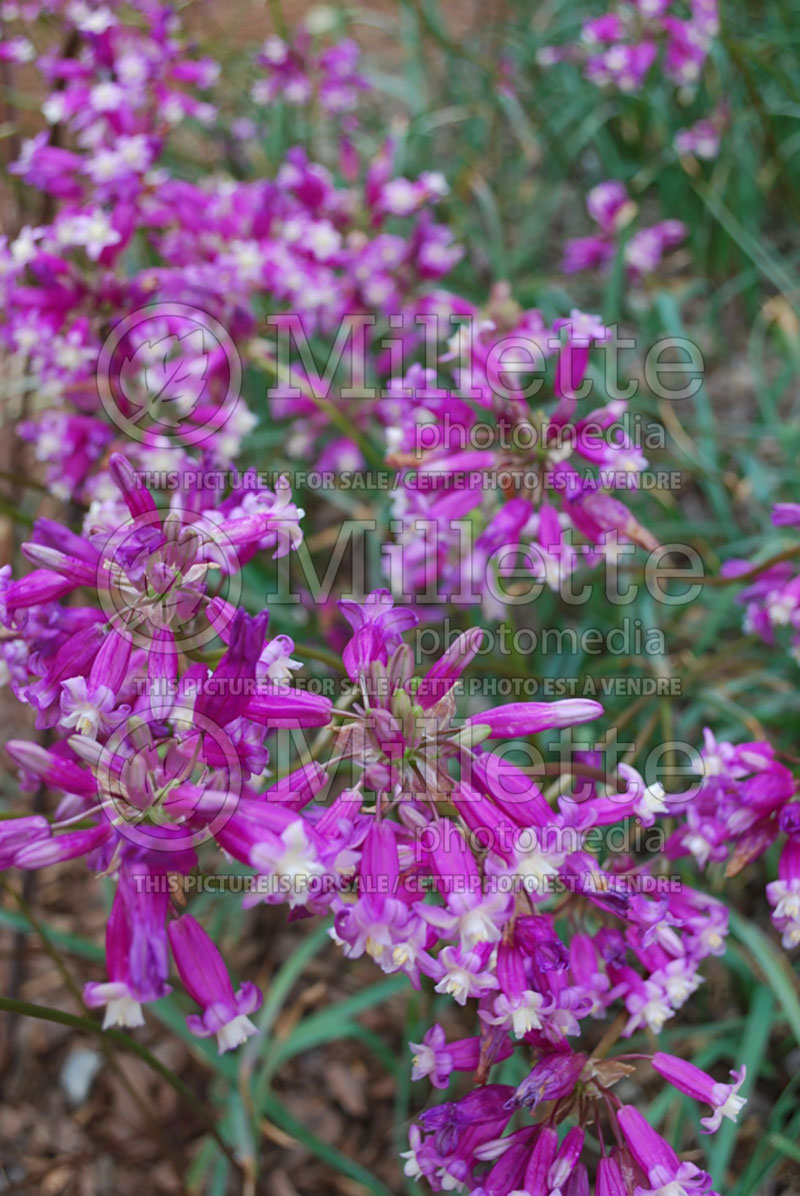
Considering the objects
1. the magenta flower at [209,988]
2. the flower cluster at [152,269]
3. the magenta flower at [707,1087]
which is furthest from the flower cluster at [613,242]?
the magenta flower at [209,988]

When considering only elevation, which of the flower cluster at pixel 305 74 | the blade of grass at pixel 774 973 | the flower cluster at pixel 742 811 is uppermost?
the flower cluster at pixel 305 74

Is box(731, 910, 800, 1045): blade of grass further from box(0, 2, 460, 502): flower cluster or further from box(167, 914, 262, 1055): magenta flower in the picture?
box(0, 2, 460, 502): flower cluster

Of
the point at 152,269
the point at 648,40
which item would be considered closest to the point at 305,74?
the point at 648,40

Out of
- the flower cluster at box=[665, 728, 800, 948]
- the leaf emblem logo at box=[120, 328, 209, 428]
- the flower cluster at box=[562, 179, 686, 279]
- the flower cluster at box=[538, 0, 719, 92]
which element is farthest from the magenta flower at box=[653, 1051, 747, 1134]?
the flower cluster at box=[538, 0, 719, 92]

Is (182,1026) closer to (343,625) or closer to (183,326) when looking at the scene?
(343,625)

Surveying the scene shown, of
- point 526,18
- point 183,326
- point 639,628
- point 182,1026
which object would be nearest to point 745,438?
point 639,628

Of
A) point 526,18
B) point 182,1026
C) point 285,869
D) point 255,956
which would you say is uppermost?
point 526,18

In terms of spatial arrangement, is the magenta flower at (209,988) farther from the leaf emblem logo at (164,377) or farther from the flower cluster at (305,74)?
the flower cluster at (305,74)

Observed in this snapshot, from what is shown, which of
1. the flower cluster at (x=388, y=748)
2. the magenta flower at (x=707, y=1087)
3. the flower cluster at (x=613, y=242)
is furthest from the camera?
the flower cluster at (x=613, y=242)
